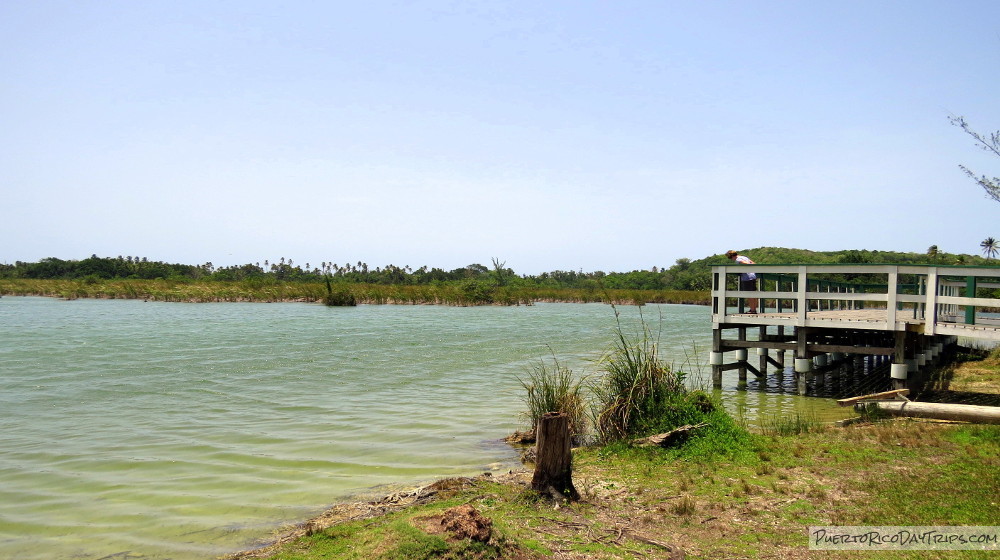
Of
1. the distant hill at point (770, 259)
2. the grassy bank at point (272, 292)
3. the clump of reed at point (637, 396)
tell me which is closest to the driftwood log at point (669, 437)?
the clump of reed at point (637, 396)

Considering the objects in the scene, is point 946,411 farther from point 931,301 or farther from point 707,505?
point 707,505

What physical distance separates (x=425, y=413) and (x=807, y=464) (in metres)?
7.11

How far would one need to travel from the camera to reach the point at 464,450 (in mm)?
9523

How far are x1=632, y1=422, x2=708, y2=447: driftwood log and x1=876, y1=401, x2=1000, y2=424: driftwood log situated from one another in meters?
3.16

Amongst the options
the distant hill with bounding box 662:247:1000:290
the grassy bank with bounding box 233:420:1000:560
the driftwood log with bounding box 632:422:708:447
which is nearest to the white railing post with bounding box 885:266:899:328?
the grassy bank with bounding box 233:420:1000:560

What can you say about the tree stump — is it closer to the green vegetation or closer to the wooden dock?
the wooden dock

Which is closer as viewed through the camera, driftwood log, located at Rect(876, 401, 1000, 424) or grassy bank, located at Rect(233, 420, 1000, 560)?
grassy bank, located at Rect(233, 420, 1000, 560)

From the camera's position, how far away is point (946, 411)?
8.59m

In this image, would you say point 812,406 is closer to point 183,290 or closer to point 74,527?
point 74,527

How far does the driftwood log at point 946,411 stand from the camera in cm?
820

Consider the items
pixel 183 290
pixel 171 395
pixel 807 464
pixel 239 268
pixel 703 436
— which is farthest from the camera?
pixel 239 268

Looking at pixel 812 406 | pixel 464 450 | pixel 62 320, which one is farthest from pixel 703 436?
pixel 62 320

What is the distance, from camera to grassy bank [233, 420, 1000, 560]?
4.88m

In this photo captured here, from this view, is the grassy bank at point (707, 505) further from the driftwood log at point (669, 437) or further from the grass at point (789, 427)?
the grass at point (789, 427)
